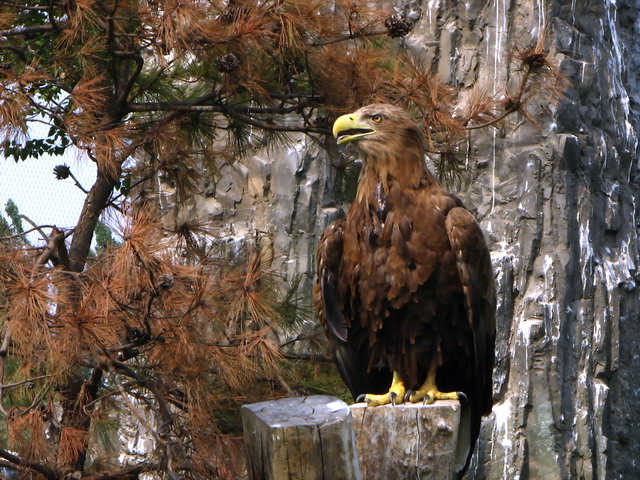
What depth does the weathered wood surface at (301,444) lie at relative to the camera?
148 cm

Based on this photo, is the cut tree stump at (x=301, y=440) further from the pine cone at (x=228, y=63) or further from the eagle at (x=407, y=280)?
the pine cone at (x=228, y=63)

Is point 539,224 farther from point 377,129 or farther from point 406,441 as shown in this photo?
point 406,441

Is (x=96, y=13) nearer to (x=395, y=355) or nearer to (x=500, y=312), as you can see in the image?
(x=395, y=355)

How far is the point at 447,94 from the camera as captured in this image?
3.07m

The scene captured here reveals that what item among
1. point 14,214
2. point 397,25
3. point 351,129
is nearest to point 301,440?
point 351,129

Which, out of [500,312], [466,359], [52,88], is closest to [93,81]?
[52,88]

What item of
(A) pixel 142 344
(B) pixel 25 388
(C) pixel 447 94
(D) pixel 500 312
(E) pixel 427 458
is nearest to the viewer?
(E) pixel 427 458

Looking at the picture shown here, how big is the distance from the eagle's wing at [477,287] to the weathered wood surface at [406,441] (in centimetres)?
43

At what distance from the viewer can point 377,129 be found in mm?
2551

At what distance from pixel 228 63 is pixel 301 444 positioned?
1613 millimetres

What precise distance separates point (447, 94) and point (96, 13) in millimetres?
1248

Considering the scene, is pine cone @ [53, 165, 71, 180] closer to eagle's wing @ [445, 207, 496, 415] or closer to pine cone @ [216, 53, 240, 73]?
pine cone @ [216, 53, 240, 73]

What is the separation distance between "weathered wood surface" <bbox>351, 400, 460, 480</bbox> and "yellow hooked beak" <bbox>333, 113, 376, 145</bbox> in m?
0.83

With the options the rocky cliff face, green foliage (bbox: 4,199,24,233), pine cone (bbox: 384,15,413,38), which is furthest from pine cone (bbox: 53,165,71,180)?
the rocky cliff face
